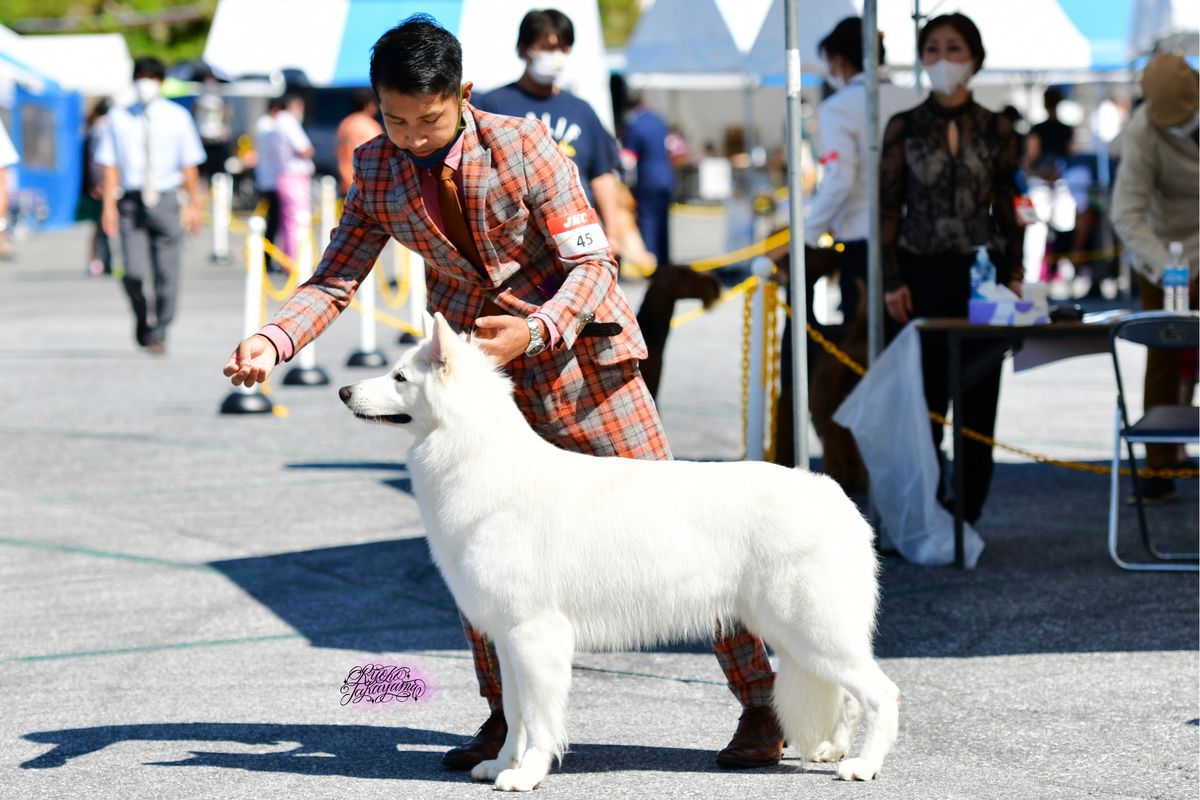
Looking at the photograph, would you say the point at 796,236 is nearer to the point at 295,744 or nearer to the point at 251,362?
the point at 251,362

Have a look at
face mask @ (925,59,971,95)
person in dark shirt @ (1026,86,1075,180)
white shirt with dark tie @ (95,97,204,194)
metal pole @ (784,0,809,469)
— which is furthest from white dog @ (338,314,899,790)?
person in dark shirt @ (1026,86,1075,180)

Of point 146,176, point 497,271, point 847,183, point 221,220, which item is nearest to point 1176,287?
point 847,183

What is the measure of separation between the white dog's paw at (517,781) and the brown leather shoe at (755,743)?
1.82ft

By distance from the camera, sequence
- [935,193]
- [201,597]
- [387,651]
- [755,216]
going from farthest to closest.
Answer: [755,216]
[935,193]
[201,597]
[387,651]

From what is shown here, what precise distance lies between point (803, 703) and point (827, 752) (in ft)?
0.86

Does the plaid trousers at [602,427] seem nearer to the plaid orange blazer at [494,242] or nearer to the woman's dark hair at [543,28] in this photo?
the plaid orange blazer at [494,242]

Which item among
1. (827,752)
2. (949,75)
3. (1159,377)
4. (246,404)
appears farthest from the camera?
(246,404)

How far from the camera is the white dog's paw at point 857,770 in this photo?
4.12 metres

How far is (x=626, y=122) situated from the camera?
869 inches

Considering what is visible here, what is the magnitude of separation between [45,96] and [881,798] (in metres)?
34.1

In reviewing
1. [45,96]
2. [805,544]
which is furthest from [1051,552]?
[45,96]

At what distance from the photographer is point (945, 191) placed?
6922 mm

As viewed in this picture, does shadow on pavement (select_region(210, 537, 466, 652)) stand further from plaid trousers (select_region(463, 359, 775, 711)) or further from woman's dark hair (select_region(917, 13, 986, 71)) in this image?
woman's dark hair (select_region(917, 13, 986, 71))

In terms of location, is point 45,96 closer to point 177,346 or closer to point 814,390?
point 177,346
